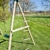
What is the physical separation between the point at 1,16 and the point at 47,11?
22.4m

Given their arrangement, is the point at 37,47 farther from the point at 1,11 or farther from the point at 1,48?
the point at 1,11

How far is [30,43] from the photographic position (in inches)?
289

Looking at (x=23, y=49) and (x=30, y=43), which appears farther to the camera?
(x=30, y=43)

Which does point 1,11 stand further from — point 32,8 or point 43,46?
point 32,8

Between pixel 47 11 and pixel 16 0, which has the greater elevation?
pixel 16 0

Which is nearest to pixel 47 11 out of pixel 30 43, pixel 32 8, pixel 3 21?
pixel 32 8

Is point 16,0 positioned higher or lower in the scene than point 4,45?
higher

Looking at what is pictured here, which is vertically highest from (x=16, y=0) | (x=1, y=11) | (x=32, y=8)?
(x=16, y=0)

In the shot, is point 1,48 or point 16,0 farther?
point 1,48

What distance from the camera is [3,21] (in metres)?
16.6

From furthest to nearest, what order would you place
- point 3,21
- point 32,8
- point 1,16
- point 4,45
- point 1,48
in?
1. point 32,8
2. point 3,21
3. point 1,16
4. point 4,45
5. point 1,48

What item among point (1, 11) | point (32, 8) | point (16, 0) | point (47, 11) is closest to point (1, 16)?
point (1, 11)

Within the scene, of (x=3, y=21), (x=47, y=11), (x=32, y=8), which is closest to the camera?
(x=3, y=21)

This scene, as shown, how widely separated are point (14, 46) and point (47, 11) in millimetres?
29704
